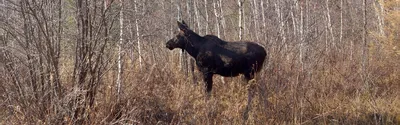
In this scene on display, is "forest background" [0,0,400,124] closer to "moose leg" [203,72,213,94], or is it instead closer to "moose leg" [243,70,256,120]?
"moose leg" [243,70,256,120]

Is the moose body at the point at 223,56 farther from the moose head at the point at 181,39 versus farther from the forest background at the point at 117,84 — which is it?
the forest background at the point at 117,84

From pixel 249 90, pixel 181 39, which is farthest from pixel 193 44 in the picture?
pixel 249 90

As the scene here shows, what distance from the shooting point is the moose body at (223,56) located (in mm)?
6176

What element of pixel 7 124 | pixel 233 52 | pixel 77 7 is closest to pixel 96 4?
pixel 77 7

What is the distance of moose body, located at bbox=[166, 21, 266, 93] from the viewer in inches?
243

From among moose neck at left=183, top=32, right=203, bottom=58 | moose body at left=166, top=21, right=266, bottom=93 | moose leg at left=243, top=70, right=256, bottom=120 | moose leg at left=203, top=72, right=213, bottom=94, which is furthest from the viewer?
moose neck at left=183, top=32, right=203, bottom=58

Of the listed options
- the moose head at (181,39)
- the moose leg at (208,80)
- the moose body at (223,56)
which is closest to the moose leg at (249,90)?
the moose body at (223,56)

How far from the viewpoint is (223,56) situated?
245 inches

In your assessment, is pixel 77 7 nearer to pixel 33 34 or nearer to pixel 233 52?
pixel 33 34

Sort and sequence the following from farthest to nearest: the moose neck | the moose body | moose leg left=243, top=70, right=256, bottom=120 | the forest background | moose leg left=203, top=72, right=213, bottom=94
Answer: the moose neck, moose leg left=203, top=72, right=213, bottom=94, the moose body, moose leg left=243, top=70, right=256, bottom=120, the forest background

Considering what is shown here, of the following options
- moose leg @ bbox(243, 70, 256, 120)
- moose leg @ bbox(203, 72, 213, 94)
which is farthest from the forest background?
moose leg @ bbox(203, 72, 213, 94)

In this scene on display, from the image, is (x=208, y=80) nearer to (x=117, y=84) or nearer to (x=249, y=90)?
(x=249, y=90)

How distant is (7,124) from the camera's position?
14.0 ft

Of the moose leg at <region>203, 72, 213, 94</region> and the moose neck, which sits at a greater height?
the moose neck
